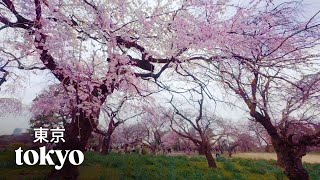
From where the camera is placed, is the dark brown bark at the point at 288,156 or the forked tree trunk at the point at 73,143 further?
the dark brown bark at the point at 288,156

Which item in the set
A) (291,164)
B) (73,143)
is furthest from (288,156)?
(73,143)

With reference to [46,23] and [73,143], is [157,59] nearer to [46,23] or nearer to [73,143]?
[46,23]

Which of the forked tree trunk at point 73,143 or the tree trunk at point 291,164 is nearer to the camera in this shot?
the forked tree trunk at point 73,143

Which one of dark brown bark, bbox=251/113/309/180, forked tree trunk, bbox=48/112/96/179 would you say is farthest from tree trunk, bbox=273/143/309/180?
forked tree trunk, bbox=48/112/96/179

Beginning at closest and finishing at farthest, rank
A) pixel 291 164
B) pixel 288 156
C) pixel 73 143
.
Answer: pixel 73 143
pixel 291 164
pixel 288 156

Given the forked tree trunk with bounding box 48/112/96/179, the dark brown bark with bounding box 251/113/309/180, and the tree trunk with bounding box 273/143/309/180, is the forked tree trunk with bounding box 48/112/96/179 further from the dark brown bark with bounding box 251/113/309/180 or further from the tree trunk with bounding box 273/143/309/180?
the tree trunk with bounding box 273/143/309/180

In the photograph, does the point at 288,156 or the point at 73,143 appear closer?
the point at 73,143

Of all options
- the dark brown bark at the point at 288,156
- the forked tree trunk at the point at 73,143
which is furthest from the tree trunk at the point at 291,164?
the forked tree trunk at the point at 73,143

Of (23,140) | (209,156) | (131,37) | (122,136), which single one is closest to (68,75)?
(131,37)

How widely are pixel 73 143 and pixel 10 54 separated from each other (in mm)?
2725

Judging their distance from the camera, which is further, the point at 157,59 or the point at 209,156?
the point at 209,156

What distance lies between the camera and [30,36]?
6023mm

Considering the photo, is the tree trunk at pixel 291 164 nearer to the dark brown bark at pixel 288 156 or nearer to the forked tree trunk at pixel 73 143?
the dark brown bark at pixel 288 156

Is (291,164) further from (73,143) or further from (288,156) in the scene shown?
(73,143)
